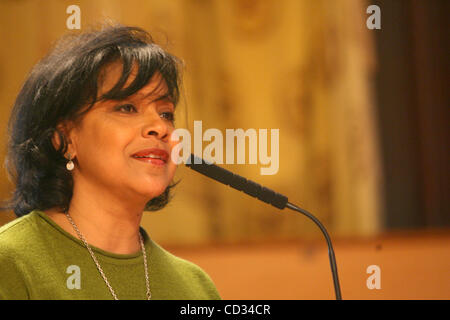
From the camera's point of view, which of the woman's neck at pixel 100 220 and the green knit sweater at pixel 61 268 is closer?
the green knit sweater at pixel 61 268

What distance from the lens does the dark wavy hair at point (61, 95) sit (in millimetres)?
1107

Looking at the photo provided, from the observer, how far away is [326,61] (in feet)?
7.38

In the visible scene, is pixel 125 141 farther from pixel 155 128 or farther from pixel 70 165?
pixel 70 165

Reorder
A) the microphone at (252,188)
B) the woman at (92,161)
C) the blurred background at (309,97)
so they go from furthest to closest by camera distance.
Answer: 1. the blurred background at (309,97)
2. the woman at (92,161)
3. the microphone at (252,188)

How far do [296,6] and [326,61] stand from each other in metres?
0.24

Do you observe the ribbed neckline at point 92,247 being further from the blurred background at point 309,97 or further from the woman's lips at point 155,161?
the blurred background at point 309,97

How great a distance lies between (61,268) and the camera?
105 cm

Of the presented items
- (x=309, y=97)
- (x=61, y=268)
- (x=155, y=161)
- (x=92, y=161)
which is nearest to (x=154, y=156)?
(x=155, y=161)

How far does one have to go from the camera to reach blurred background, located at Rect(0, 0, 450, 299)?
2.17 metres

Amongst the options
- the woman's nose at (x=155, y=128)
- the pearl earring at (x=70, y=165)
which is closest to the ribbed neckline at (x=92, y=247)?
the pearl earring at (x=70, y=165)

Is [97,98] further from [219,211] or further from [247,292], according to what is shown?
[219,211]

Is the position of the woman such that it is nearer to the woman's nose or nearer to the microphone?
the woman's nose

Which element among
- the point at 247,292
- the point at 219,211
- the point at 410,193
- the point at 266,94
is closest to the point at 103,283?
the point at 247,292

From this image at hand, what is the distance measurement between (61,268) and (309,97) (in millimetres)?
1382
